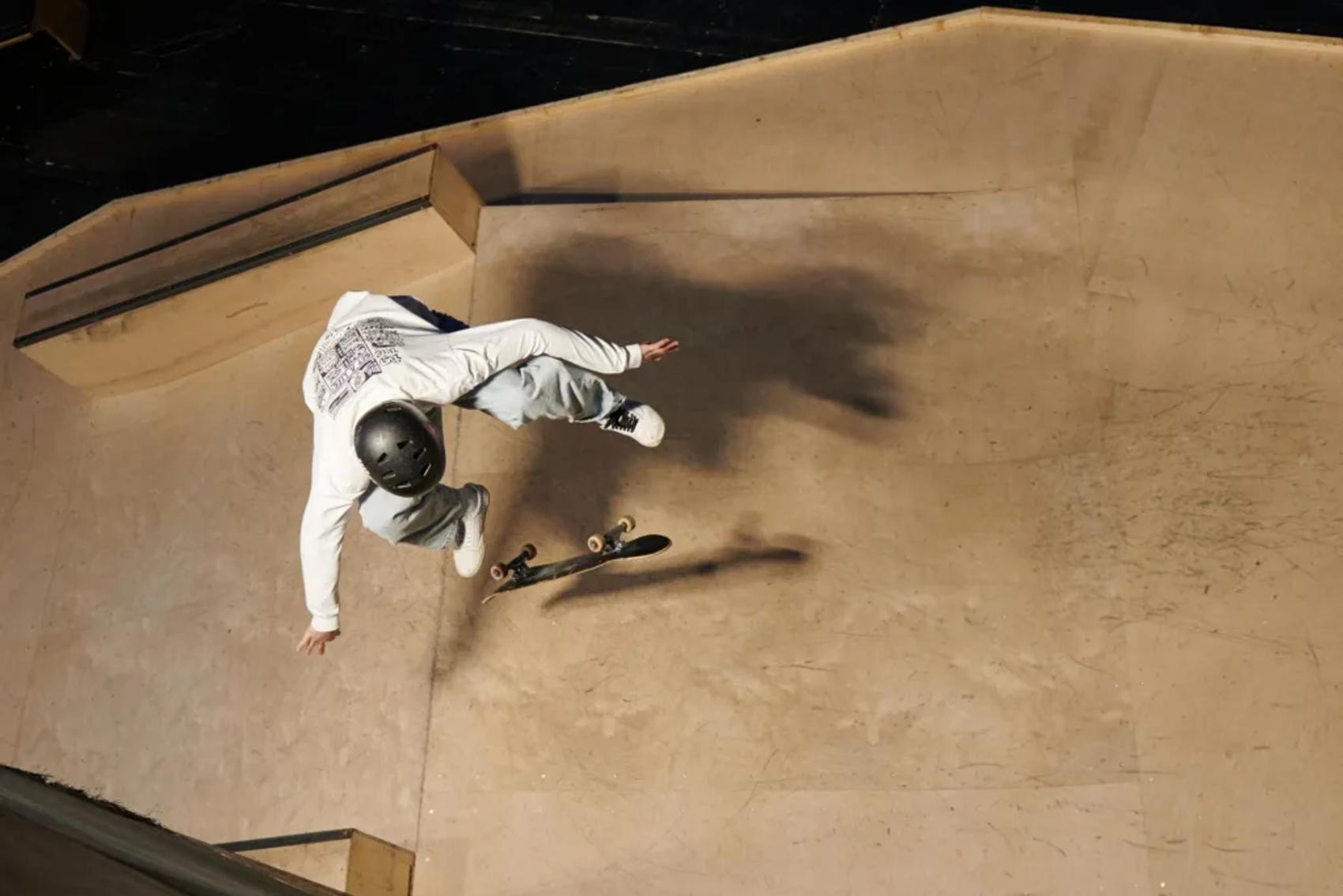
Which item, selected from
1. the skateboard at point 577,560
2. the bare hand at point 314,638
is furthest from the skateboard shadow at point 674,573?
the bare hand at point 314,638

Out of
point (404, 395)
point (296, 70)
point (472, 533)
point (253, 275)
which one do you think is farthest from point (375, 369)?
point (296, 70)

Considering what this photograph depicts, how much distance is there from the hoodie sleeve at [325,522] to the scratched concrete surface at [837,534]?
0.82 meters

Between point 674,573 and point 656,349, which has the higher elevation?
point 656,349

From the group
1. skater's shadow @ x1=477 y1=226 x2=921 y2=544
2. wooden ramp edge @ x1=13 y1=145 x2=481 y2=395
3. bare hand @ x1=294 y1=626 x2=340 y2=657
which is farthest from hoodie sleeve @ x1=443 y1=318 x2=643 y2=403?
wooden ramp edge @ x1=13 y1=145 x2=481 y2=395

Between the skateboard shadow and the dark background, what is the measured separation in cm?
263

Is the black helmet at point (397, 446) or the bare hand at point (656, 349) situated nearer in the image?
the black helmet at point (397, 446)

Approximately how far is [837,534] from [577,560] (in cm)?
101

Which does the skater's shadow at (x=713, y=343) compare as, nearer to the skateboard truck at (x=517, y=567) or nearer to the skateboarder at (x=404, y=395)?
the skateboard truck at (x=517, y=567)

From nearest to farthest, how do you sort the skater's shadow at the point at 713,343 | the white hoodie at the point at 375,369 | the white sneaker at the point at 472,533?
the white hoodie at the point at 375,369
the white sneaker at the point at 472,533
the skater's shadow at the point at 713,343

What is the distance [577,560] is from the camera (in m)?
4.21

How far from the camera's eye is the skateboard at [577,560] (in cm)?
414

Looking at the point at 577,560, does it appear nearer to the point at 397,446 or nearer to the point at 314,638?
the point at 314,638

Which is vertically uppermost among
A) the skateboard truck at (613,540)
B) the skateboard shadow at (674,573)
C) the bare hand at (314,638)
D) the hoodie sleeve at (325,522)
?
the hoodie sleeve at (325,522)

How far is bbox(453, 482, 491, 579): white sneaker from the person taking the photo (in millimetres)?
4020
